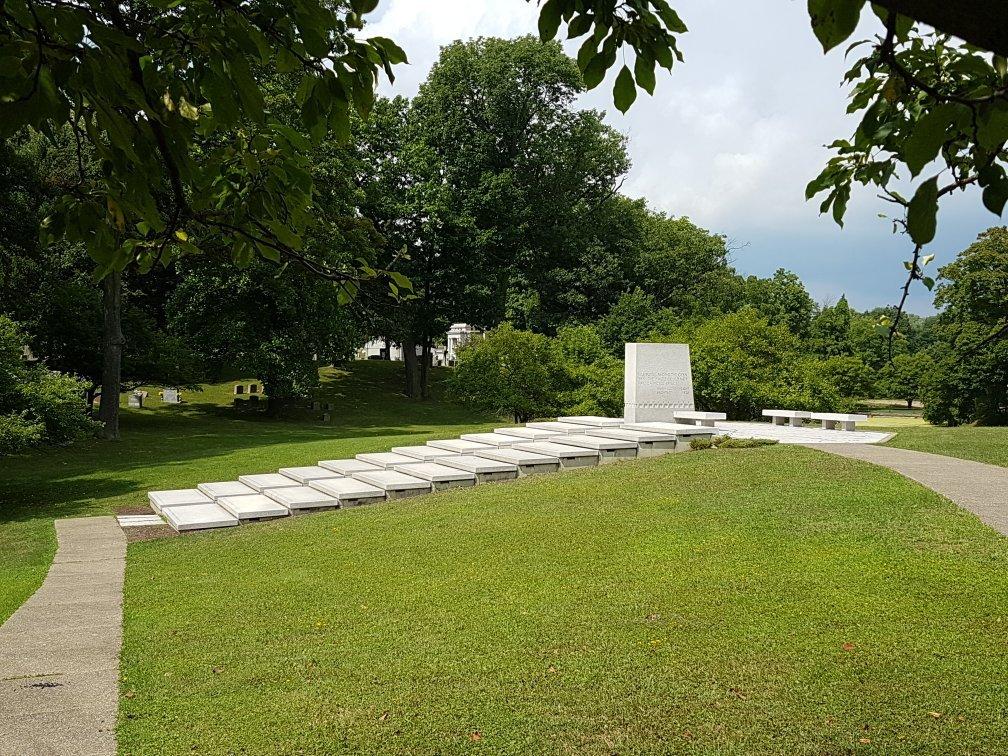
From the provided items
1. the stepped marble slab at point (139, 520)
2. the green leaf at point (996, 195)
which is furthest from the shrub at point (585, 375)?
the green leaf at point (996, 195)

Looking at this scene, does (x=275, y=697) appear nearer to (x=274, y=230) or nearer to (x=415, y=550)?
(x=274, y=230)

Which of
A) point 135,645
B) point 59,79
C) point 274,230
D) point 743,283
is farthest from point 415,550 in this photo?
point 743,283

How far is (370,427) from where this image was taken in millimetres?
30969

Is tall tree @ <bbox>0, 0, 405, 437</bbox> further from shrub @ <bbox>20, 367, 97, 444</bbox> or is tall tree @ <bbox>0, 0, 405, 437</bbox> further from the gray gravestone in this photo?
the gray gravestone

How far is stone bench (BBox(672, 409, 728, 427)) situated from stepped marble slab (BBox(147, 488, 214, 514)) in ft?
36.9

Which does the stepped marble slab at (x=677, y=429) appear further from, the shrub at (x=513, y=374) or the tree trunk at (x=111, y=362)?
the tree trunk at (x=111, y=362)

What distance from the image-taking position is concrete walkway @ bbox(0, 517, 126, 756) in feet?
15.4

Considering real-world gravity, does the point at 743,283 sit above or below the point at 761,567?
above

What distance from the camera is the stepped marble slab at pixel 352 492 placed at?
12773 mm

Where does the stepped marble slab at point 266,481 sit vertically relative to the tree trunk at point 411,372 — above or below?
below

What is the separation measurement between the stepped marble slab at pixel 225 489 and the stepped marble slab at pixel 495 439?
527 cm

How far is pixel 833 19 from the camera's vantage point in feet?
4.90

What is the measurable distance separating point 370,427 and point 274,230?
1119 inches

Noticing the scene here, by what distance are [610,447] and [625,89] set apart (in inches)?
528
